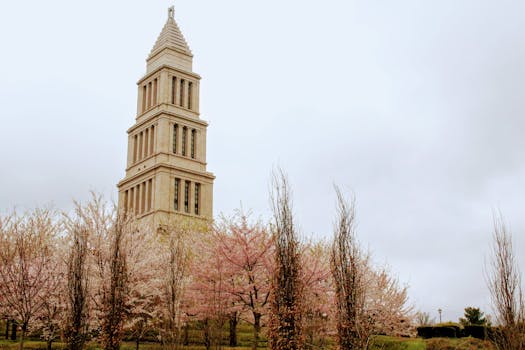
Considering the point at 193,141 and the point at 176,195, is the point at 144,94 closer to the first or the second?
the point at 193,141

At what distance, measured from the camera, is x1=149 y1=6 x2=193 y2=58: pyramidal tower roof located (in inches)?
3216

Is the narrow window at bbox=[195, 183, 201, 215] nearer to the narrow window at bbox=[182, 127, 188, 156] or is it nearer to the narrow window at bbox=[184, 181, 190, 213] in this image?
the narrow window at bbox=[184, 181, 190, 213]

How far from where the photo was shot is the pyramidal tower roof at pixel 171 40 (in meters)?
81.7

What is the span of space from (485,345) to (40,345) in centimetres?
2139

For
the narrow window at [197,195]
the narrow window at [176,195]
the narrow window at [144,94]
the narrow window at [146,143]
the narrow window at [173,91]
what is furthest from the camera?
the narrow window at [144,94]

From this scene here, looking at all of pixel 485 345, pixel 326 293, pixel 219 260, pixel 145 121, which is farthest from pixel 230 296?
pixel 145 121

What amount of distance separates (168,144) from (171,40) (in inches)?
609

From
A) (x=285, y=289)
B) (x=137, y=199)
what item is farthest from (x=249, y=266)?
(x=137, y=199)

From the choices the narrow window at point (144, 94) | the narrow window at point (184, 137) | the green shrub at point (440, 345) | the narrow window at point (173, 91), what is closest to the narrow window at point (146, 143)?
the narrow window at point (144, 94)

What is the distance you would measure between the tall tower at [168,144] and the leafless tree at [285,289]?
50.2 meters

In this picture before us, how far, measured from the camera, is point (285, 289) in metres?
20.8

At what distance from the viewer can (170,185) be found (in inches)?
2904

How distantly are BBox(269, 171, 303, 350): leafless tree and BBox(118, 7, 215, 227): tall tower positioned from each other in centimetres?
5016

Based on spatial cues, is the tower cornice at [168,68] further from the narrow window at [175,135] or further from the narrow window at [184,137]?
the narrow window at [184,137]
